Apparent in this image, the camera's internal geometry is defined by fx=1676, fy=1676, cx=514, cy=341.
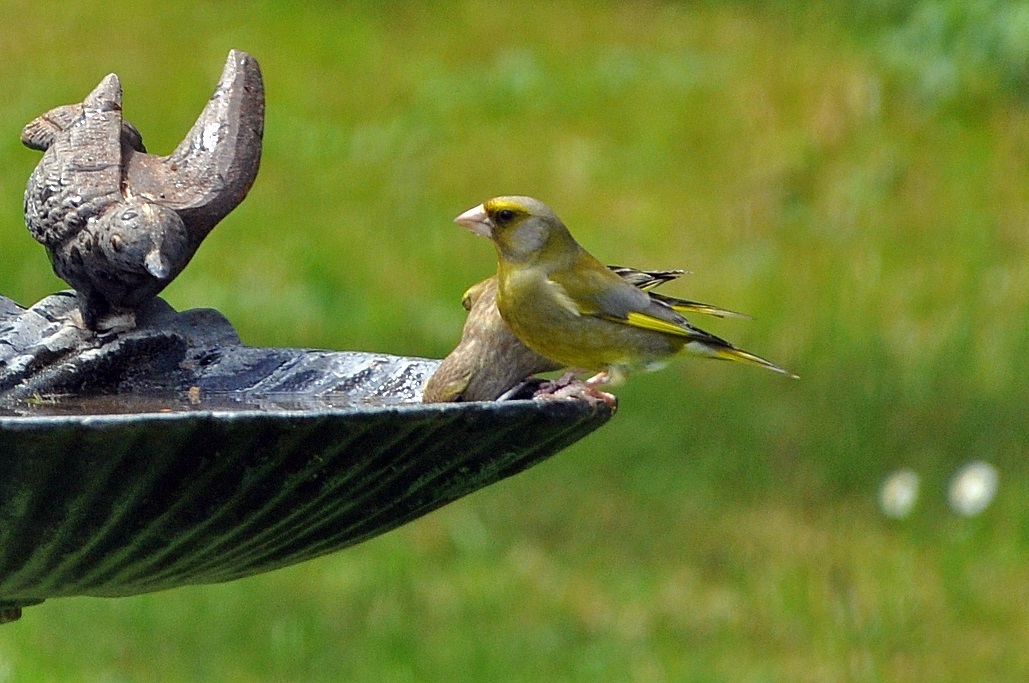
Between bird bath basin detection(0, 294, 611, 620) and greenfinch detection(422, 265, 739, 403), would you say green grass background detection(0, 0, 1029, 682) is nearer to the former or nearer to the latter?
greenfinch detection(422, 265, 739, 403)

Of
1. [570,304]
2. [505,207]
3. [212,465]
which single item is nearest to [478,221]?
[505,207]

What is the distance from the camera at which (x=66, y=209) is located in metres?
2.88

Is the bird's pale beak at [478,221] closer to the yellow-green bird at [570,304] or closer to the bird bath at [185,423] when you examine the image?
the yellow-green bird at [570,304]

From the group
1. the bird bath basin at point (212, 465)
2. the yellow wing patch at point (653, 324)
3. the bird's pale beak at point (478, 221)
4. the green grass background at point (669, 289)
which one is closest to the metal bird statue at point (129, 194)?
the bird bath basin at point (212, 465)

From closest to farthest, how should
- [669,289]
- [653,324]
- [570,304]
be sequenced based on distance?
[570,304], [653,324], [669,289]

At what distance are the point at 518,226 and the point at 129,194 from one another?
0.69 meters

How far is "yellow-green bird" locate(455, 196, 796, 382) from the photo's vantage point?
2957mm

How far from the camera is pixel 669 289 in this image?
680 cm

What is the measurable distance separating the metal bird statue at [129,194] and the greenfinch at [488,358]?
0.49 meters

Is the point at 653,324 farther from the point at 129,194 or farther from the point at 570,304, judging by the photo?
the point at 129,194

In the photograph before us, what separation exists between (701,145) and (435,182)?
3.84 feet

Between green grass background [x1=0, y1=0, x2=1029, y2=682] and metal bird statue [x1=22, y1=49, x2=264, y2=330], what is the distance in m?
1.69

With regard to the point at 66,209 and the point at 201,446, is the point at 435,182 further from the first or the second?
the point at 201,446

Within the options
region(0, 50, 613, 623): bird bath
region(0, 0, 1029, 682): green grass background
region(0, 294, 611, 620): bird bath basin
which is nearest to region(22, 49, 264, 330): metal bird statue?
region(0, 50, 613, 623): bird bath
